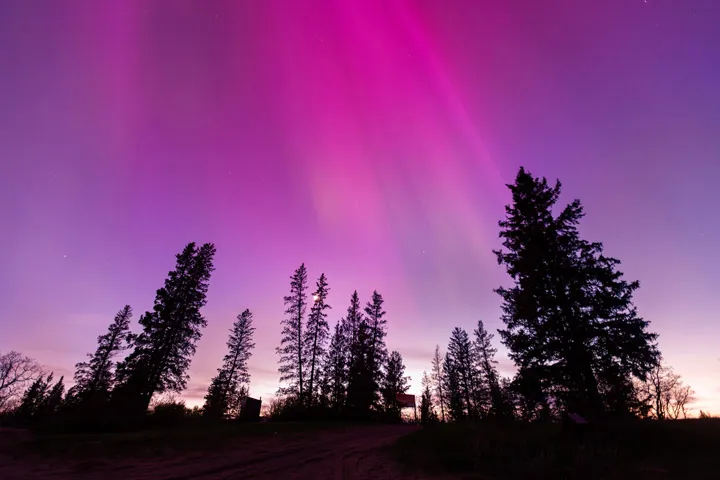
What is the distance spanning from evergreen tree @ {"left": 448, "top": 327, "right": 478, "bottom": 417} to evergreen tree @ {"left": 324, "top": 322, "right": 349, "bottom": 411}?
1918 cm

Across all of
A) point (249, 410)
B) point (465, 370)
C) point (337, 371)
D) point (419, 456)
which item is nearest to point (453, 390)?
point (465, 370)

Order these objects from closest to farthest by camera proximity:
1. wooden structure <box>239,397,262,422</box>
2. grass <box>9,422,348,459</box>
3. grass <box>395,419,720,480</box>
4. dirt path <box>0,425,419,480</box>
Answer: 1. grass <box>395,419,720,480</box>
2. dirt path <box>0,425,419,480</box>
3. grass <box>9,422,348,459</box>
4. wooden structure <box>239,397,262,422</box>

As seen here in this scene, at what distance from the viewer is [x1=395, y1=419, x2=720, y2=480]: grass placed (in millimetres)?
7426

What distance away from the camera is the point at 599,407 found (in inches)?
531

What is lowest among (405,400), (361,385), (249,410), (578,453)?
(578,453)

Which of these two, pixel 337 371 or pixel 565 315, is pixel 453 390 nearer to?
pixel 337 371

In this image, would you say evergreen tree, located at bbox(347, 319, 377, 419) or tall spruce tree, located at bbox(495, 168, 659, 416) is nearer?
tall spruce tree, located at bbox(495, 168, 659, 416)

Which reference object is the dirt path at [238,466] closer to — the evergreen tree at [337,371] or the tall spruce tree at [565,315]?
the tall spruce tree at [565,315]

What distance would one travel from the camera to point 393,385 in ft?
153

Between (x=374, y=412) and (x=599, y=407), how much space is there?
2587 centimetres

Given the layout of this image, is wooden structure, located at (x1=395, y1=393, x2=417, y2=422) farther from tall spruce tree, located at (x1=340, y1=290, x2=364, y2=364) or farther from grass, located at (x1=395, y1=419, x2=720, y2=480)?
grass, located at (x1=395, y1=419, x2=720, y2=480)

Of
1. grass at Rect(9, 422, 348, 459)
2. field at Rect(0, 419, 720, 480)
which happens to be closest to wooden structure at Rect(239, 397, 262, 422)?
grass at Rect(9, 422, 348, 459)

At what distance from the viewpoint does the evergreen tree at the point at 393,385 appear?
38250 millimetres

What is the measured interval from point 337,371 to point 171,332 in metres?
19.3
